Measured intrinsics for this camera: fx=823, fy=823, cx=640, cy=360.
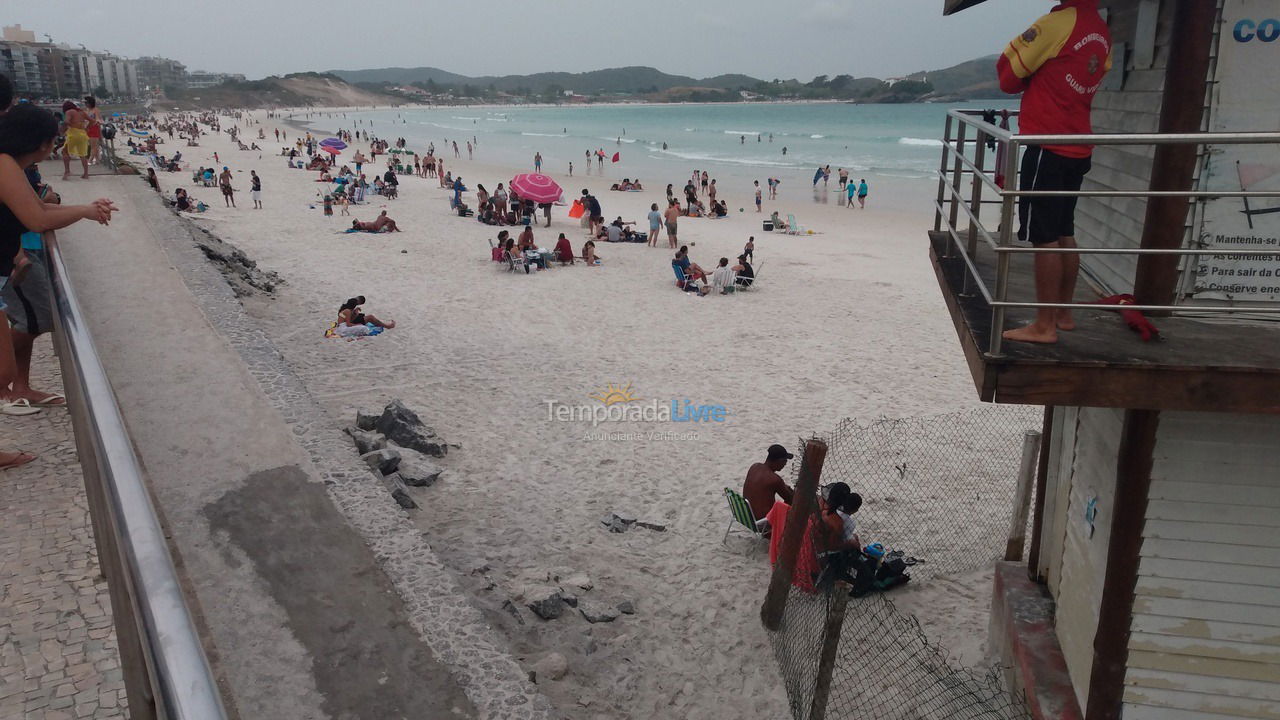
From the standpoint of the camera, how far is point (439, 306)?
15.2m

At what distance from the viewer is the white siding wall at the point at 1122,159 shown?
3.99 meters

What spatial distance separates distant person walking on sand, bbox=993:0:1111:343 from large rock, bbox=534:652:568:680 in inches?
148

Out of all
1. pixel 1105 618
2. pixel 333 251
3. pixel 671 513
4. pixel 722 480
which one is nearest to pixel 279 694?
pixel 1105 618

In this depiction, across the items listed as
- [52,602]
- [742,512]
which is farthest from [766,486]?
[52,602]

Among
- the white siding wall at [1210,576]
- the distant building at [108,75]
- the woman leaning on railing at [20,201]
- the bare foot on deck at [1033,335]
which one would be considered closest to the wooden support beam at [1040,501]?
the white siding wall at [1210,576]

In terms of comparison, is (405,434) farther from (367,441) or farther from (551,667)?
(551,667)

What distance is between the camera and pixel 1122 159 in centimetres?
432

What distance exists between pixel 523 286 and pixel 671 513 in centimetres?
982

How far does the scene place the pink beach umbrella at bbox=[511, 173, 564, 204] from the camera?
2294 cm

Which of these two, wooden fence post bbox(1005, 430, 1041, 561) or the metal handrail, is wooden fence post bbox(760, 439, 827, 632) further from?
the metal handrail

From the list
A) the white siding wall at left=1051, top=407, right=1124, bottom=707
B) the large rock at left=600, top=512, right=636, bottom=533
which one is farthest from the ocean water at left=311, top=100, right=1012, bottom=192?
the white siding wall at left=1051, top=407, right=1124, bottom=707

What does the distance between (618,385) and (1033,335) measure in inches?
326

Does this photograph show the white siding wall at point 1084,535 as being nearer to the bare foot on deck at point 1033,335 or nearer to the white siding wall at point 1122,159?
the white siding wall at point 1122,159

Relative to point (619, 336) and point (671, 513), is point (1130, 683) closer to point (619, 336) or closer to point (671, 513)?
point (671, 513)
